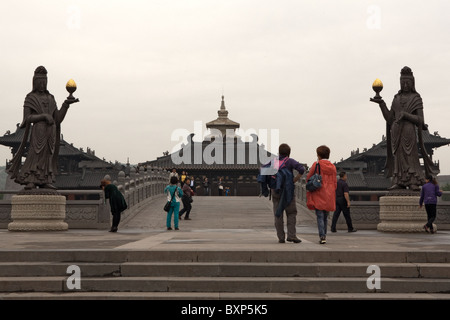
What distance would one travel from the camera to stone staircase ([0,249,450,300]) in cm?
709

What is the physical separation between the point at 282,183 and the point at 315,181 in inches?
21.4

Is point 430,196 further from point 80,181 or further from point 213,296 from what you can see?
point 80,181

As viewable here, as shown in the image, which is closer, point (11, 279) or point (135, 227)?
point (11, 279)

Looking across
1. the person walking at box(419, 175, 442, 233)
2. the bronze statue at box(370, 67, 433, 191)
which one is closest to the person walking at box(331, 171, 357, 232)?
the bronze statue at box(370, 67, 433, 191)

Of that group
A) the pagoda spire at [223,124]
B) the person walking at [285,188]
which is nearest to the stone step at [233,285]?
the person walking at [285,188]

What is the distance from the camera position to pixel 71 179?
47531 mm

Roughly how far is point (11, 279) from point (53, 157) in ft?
25.8

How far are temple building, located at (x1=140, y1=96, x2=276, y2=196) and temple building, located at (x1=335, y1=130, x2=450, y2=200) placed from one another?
7316 millimetres

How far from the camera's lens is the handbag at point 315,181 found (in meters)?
9.47

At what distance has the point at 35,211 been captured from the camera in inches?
567

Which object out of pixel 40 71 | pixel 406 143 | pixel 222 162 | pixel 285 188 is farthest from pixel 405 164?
pixel 222 162

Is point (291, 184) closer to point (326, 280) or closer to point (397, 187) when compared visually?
point (326, 280)
